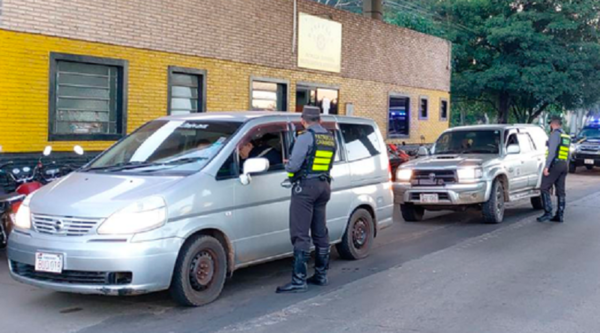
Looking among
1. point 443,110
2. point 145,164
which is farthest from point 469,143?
point 443,110

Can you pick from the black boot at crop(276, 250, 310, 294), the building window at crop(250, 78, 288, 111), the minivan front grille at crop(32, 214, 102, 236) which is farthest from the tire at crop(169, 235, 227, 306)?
the building window at crop(250, 78, 288, 111)

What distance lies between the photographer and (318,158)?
6891mm

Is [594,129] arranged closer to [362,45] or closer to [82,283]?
[362,45]

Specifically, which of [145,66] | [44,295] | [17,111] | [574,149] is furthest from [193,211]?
[574,149]

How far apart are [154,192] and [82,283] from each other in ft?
3.28

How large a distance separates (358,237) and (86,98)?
600 centimetres

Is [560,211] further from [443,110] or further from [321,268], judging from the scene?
[443,110]

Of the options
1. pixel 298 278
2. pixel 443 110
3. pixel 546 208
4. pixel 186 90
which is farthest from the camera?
pixel 443 110

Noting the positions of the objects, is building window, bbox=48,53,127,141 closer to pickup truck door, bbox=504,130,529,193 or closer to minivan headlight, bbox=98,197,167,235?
minivan headlight, bbox=98,197,167,235

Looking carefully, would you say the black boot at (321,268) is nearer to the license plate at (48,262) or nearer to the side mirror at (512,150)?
the license plate at (48,262)

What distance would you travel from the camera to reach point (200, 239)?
6289 millimetres

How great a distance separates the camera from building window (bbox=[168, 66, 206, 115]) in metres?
13.6

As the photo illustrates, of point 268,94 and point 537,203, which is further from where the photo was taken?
point 268,94

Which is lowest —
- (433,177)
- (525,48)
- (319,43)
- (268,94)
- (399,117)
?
(433,177)
